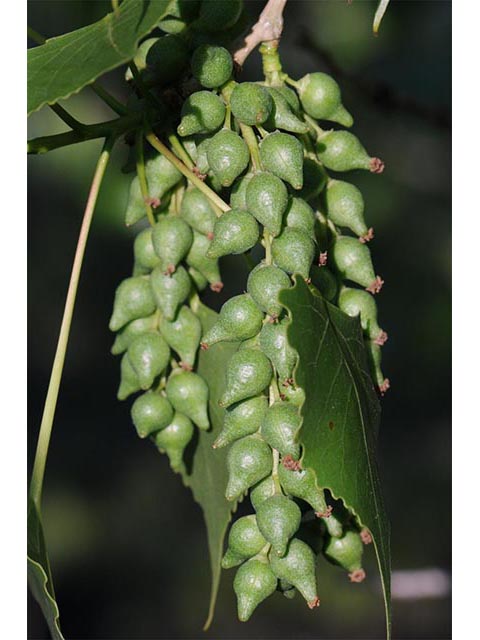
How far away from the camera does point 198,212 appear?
126 centimetres

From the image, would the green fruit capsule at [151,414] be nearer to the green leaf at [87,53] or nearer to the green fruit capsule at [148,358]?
the green fruit capsule at [148,358]

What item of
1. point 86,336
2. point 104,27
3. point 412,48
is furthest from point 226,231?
point 86,336

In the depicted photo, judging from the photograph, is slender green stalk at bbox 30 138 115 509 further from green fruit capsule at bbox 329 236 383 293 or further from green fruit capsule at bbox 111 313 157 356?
green fruit capsule at bbox 329 236 383 293

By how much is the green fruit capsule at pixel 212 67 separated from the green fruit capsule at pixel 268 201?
0.49 feet

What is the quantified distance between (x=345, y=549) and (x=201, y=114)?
510 millimetres

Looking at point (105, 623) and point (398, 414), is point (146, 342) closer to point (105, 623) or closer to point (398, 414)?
point (398, 414)

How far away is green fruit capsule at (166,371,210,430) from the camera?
1.30m

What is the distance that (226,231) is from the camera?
108 cm

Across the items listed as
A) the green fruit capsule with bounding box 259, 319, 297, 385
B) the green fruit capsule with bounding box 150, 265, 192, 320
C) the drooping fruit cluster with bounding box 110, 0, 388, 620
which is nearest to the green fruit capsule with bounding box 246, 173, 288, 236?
the drooping fruit cluster with bounding box 110, 0, 388, 620

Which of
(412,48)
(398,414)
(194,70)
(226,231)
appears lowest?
(398,414)

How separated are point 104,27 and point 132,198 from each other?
11.3 inches

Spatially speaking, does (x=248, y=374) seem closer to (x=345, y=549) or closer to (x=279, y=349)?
(x=279, y=349)

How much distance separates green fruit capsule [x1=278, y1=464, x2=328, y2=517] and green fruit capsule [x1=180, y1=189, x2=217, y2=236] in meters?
0.35

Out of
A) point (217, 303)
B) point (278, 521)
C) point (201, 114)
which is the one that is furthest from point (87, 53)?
point (217, 303)
